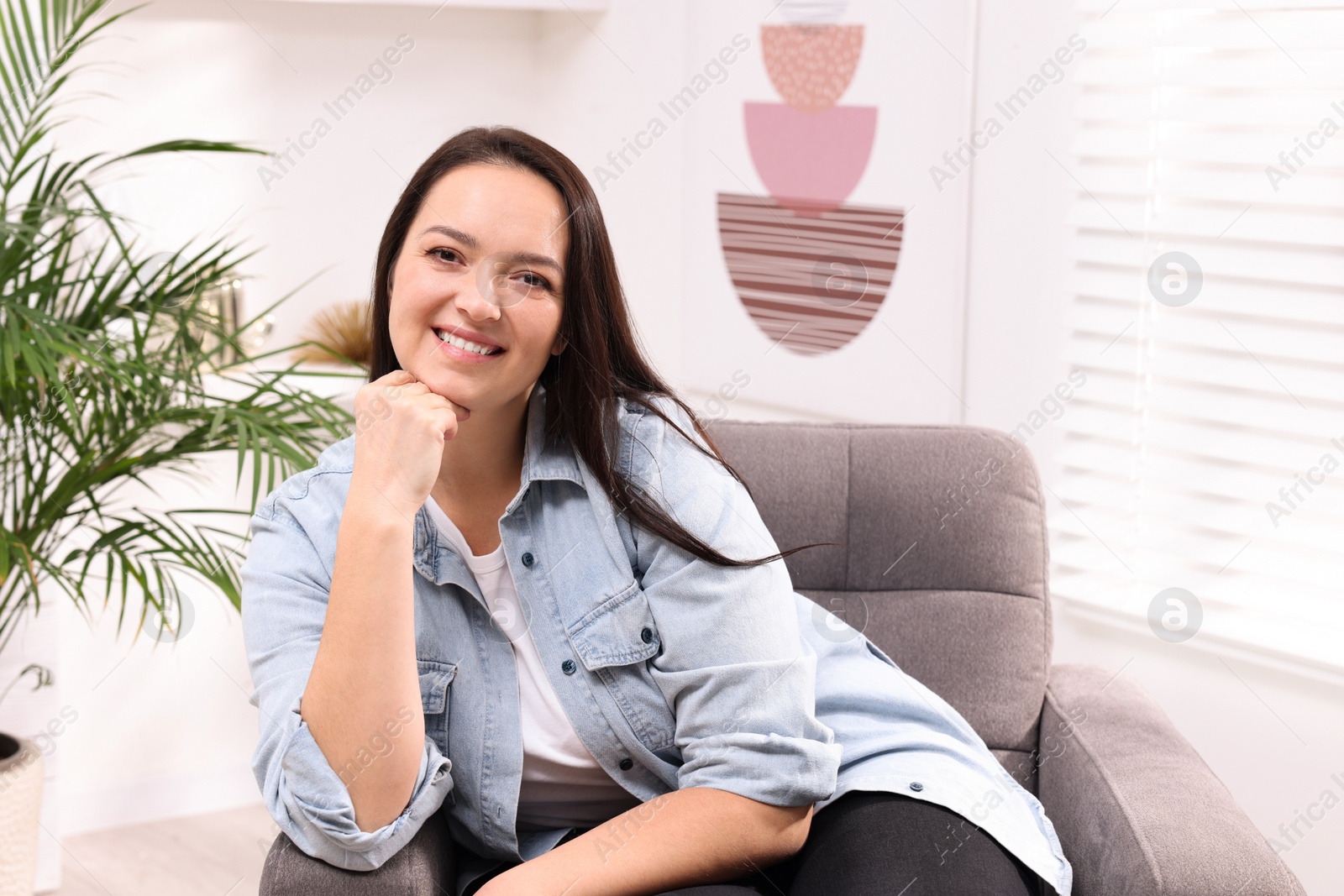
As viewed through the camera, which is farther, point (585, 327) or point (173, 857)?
point (173, 857)

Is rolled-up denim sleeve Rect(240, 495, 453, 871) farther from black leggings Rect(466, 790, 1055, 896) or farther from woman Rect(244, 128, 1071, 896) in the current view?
black leggings Rect(466, 790, 1055, 896)

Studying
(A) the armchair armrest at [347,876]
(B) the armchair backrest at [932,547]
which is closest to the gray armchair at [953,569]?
(B) the armchair backrest at [932,547]

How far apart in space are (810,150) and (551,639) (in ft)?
5.31

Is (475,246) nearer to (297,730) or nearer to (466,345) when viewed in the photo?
(466,345)

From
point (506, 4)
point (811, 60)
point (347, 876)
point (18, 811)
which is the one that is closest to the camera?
point (347, 876)

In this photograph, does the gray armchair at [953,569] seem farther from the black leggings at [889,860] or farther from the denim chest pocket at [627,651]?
the denim chest pocket at [627,651]

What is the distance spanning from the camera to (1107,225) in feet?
7.39

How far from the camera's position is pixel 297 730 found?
1.30 metres

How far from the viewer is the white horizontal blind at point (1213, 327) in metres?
1.98

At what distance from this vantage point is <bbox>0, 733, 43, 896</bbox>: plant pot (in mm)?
2152

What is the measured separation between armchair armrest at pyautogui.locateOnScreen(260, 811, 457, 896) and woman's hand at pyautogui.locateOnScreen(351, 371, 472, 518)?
0.35 m

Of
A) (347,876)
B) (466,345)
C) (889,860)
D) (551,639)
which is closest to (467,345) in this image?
(466,345)

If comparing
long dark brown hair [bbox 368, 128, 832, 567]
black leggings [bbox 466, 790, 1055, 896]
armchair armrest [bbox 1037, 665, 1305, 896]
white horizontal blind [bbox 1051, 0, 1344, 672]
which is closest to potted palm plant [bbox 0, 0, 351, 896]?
long dark brown hair [bbox 368, 128, 832, 567]

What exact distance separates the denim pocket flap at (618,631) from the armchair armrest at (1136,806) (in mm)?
550
